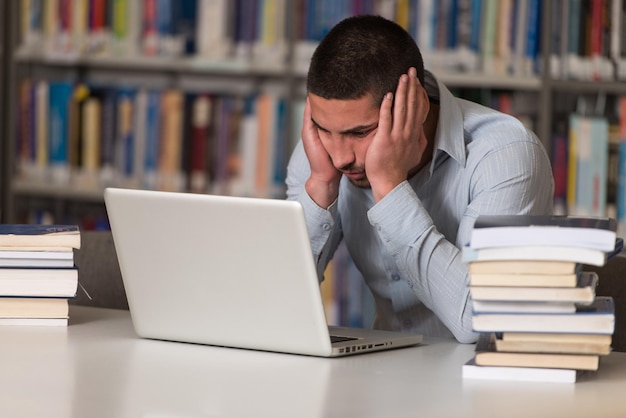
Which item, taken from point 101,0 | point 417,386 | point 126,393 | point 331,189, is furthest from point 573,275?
point 101,0

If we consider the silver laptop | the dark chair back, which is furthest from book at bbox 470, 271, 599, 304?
the dark chair back

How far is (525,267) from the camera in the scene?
51.1 inches

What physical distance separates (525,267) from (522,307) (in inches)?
1.9

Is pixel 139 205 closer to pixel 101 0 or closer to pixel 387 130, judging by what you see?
pixel 387 130

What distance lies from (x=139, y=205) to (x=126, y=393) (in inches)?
12.3

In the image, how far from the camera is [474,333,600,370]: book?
1.31 metres

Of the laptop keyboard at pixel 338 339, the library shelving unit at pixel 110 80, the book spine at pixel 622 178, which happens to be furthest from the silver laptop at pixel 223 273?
the library shelving unit at pixel 110 80

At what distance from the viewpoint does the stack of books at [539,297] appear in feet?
4.22

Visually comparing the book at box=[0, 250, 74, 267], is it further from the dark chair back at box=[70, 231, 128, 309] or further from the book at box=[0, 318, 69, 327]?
the dark chair back at box=[70, 231, 128, 309]

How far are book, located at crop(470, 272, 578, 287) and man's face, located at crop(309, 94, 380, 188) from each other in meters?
0.54

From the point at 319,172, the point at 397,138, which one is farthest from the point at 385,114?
the point at 319,172

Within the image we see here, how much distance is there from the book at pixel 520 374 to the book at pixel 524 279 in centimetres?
11

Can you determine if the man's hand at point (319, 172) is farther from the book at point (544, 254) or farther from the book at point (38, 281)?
the book at point (544, 254)

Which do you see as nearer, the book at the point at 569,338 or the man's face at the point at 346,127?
the book at the point at 569,338
